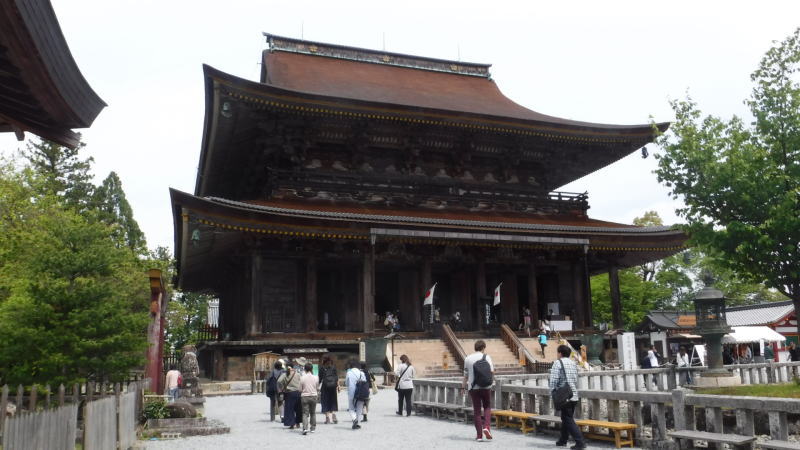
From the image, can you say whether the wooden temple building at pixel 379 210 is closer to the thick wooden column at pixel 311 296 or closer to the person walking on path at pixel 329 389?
the thick wooden column at pixel 311 296

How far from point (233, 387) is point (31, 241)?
1375 cm

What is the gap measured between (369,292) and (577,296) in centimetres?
1023

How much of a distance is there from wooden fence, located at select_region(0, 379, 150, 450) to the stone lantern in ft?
43.8

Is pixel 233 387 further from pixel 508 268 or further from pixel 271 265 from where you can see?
pixel 508 268

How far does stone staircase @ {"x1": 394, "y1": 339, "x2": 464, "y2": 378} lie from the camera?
21.4 meters

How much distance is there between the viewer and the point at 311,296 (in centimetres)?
2491

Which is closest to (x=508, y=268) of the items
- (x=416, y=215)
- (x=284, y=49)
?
(x=416, y=215)

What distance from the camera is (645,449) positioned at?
960cm

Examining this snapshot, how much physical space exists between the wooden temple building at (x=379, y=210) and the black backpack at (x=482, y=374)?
12.9 meters

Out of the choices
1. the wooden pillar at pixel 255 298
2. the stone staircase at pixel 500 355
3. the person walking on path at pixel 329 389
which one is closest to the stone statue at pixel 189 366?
the person walking on path at pixel 329 389

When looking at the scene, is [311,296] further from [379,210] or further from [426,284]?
[426,284]

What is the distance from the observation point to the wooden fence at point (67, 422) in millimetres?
5004

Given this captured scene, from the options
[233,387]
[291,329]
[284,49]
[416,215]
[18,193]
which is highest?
[284,49]

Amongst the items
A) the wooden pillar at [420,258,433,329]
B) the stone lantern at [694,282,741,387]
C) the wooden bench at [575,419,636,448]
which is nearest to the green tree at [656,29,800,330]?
the stone lantern at [694,282,741,387]
